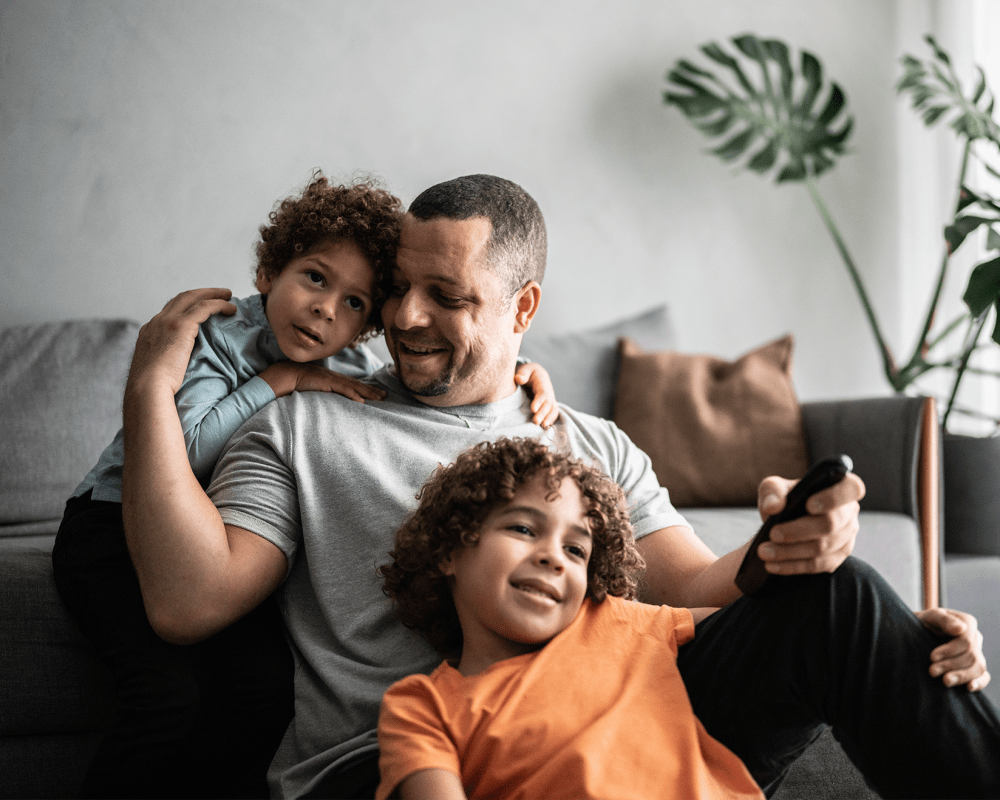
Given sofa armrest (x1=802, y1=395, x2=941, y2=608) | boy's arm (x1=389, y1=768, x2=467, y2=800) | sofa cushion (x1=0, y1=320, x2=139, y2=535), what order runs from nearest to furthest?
boy's arm (x1=389, y1=768, x2=467, y2=800) → sofa cushion (x1=0, y1=320, x2=139, y2=535) → sofa armrest (x1=802, y1=395, x2=941, y2=608)

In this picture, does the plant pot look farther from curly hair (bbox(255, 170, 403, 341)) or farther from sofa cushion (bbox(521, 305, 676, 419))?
curly hair (bbox(255, 170, 403, 341))

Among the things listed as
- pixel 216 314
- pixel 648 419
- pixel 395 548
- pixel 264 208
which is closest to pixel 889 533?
pixel 648 419

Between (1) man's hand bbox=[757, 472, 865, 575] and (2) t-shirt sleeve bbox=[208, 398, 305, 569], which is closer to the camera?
(1) man's hand bbox=[757, 472, 865, 575]

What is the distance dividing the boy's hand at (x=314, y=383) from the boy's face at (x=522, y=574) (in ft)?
1.25

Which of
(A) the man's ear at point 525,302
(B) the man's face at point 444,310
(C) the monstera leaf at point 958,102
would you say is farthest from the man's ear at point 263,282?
(C) the monstera leaf at point 958,102

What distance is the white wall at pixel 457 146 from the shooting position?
208 cm

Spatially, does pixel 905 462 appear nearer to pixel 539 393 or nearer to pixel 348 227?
pixel 539 393

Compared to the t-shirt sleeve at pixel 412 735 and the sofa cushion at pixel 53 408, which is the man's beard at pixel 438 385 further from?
the sofa cushion at pixel 53 408

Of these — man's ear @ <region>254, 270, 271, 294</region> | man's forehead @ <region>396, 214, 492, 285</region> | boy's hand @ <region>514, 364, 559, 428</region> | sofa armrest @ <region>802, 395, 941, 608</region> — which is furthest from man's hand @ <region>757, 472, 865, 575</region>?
sofa armrest @ <region>802, 395, 941, 608</region>

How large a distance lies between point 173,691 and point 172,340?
48 centimetres

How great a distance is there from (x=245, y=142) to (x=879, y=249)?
2325 mm

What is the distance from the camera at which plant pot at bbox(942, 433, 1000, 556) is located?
2.03 meters

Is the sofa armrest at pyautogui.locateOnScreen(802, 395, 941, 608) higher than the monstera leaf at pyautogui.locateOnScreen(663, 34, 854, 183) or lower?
lower

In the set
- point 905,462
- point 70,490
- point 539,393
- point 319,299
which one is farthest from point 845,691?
point 70,490
